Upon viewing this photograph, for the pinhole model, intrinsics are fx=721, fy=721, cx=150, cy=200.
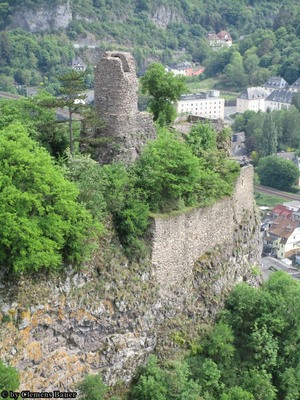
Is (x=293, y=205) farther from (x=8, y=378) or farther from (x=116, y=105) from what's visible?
(x=8, y=378)

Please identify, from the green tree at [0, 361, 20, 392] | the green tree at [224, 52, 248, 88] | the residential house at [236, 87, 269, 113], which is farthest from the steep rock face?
the green tree at [0, 361, 20, 392]

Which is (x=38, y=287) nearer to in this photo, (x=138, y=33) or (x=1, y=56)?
(x=1, y=56)

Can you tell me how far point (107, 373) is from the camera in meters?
20.9

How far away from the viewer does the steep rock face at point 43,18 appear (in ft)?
479

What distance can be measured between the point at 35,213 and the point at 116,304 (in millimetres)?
3933

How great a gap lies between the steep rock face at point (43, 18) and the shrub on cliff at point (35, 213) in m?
132

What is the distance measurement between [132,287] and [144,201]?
8.94 ft

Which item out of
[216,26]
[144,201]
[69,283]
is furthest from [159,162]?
[216,26]

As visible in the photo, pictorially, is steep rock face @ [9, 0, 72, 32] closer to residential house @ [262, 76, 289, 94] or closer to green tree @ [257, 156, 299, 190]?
residential house @ [262, 76, 289, 94]

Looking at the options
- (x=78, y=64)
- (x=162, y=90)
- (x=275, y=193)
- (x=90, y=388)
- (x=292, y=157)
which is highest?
(x=78, y=64)

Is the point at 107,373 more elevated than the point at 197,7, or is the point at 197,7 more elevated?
the point at 197,7

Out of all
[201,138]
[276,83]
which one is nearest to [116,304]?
[201,138]

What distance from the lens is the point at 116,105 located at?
75.7 ft

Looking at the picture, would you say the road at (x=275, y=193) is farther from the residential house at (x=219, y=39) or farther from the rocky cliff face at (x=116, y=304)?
the residential house at (x=219, y=39)
